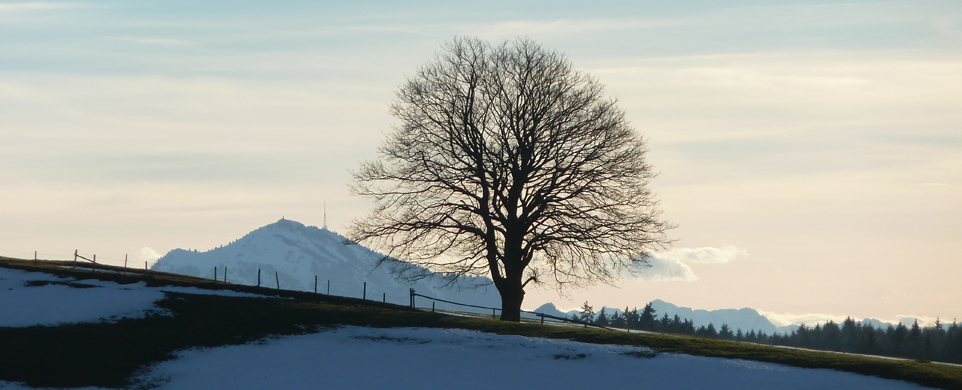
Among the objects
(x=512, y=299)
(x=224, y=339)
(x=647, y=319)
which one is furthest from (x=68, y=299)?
(x=647, y=319)

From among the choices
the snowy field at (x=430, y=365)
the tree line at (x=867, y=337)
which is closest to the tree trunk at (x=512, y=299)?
the snowy field at (x=430, y=365)

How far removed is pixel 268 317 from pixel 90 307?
9072mm

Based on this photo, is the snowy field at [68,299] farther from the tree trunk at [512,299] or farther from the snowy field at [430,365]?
the tree trunk at [512,299]

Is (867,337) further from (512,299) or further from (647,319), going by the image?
(512,299)

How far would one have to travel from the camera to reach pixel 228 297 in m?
54.4

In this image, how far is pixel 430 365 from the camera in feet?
127

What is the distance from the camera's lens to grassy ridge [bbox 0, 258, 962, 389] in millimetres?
35656

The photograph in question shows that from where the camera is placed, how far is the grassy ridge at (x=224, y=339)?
3566 centimetres

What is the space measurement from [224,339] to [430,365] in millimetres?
10419

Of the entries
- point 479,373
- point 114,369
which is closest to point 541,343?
point 479,373

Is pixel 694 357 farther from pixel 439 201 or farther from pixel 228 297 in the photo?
pixel 228 297

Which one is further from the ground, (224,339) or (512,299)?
(512,299)

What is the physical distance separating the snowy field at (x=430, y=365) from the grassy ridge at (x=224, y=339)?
1.35m

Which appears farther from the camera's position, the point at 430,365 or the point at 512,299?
the point at 512,299
